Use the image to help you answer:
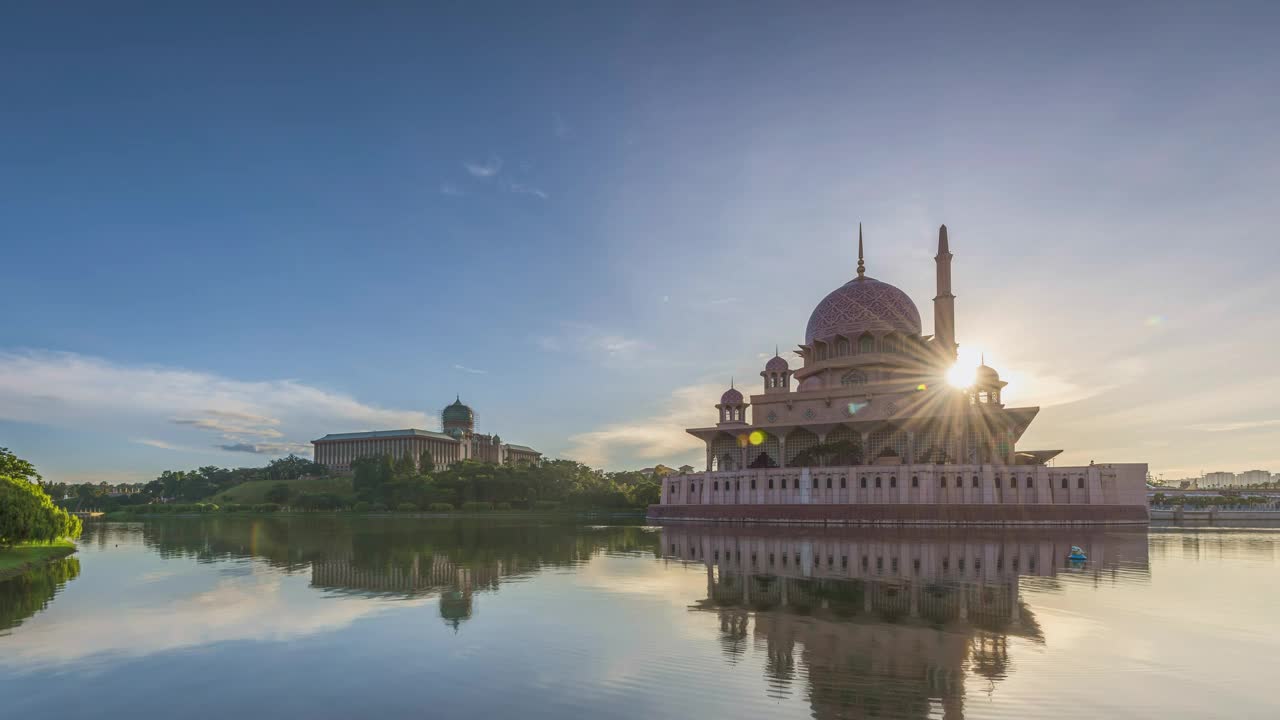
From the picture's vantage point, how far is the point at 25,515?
3181 cm

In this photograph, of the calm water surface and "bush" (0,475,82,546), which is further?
"bush" (0,475,82,546)

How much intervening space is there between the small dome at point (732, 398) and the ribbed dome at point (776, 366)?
14.3ft

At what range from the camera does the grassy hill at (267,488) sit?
14175cm

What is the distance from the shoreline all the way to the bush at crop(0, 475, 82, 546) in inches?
29.5

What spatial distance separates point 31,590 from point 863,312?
6685cm

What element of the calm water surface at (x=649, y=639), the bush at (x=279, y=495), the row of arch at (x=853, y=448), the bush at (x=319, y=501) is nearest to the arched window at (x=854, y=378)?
the row of arch at (x=853, y=448)

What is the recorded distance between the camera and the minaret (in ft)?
232

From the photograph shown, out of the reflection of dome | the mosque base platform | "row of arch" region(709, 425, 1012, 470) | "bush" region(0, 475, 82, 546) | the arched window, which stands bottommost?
the mosque base platform

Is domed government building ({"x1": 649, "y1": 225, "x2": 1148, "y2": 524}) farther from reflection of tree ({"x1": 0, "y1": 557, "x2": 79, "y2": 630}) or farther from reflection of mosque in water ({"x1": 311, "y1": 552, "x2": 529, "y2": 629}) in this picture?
reflection of tree ({"x1": 0, "y1": 557, "x2": 79, "y2": 630})

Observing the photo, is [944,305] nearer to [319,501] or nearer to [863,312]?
[863,312]

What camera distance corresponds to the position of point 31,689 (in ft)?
41.7

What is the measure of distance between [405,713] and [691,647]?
20.3ft

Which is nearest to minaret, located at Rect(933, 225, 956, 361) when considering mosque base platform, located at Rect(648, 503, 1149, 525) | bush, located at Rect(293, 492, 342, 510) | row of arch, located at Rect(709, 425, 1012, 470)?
row of arch, located at Rect(709, 425, 1012, 470)

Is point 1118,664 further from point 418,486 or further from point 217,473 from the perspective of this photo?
point 217,473
